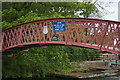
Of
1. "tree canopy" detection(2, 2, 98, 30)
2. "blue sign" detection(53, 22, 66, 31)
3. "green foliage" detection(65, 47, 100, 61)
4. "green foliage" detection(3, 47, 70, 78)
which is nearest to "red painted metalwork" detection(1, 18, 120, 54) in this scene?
"blue sign" detection(53, 22, 66, 31)

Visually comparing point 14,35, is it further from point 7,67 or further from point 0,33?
point 7,67

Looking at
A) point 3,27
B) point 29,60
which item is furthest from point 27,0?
point 29,60

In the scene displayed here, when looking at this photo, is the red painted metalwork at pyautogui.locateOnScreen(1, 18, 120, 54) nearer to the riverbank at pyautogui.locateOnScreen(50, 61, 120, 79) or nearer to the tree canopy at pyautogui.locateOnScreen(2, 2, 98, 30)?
the tree canopy at pyautogui.locateOnScreen(2, 2, 98, 30)

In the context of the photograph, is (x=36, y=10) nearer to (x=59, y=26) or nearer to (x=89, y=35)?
(x=59, y=26)

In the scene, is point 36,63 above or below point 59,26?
below

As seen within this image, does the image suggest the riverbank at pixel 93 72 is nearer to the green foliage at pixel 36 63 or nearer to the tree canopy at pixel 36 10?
the green foliage at pixel 36 63

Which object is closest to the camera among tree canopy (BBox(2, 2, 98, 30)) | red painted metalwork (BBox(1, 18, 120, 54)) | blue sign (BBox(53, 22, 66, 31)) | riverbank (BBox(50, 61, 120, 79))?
red painted metalwork (BBox(1, 18, 120, 54))

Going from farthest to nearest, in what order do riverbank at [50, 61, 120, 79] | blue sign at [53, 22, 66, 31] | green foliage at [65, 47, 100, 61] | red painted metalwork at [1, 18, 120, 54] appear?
green foliage at [65, 47, 100, 61] → riverbank at [50, 61, 120, 79] → blue sign at [53, 22, 66, 31] → red painted metalwork at [1, 18, 120, 54]

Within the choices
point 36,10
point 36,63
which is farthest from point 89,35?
point 36,10

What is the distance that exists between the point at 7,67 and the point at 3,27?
12.7 feet

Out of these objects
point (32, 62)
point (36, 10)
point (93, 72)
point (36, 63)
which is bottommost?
point (93, 72)

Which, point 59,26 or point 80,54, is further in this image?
point 80,54

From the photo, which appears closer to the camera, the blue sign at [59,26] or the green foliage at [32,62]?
the blue sign at [59,26]

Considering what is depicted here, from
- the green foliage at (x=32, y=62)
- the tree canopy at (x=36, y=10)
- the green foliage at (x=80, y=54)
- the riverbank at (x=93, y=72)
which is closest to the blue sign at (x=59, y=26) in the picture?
the tree canopy at (x=36, y=10)
